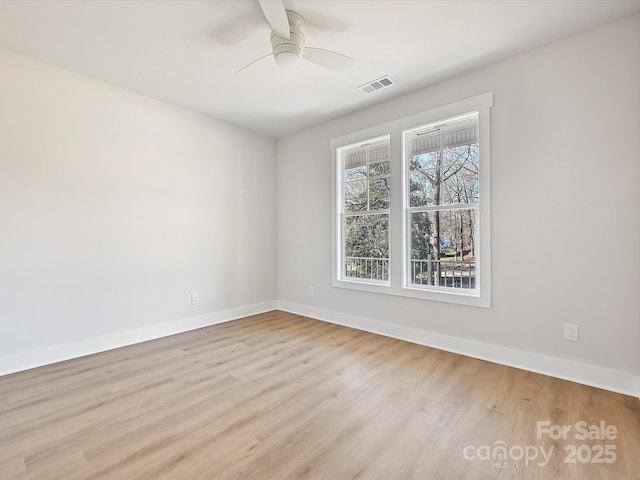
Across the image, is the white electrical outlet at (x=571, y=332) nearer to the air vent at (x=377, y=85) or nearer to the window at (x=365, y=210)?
the window at (x=365, y=210)

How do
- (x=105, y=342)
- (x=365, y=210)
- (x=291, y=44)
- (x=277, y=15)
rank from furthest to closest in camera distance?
(x=365, y=210)
(x=105, y=342)
(x=291, y=44)
(x=277, y=15)

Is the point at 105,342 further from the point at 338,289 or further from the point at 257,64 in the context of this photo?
the point at 257,64

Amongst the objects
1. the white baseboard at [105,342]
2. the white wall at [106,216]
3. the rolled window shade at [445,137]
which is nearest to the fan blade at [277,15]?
the rolled window shade at [445,137]

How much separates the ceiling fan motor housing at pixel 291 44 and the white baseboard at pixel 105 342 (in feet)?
10.3

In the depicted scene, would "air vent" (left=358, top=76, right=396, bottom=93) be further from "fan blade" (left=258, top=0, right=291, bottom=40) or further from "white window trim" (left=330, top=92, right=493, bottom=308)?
"fan blade" (left=258, top=0, right=291, bottom=40)

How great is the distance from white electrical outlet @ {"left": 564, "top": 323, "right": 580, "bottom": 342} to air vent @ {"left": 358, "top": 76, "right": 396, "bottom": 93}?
108 inches

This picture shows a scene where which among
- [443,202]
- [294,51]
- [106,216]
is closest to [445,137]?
[443,202]

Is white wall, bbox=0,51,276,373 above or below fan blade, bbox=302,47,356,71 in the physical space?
below

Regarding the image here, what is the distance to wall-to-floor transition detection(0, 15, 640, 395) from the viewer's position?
7.41ft

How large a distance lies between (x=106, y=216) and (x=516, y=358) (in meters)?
4.22

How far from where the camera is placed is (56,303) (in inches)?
110

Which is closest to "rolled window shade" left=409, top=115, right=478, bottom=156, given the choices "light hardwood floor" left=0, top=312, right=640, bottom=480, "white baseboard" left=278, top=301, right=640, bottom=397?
"white baseboard" left=278, top=301, right=640, bottom=397

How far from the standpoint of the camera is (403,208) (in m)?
3.38

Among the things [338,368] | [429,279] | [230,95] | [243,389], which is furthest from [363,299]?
[230,95]
